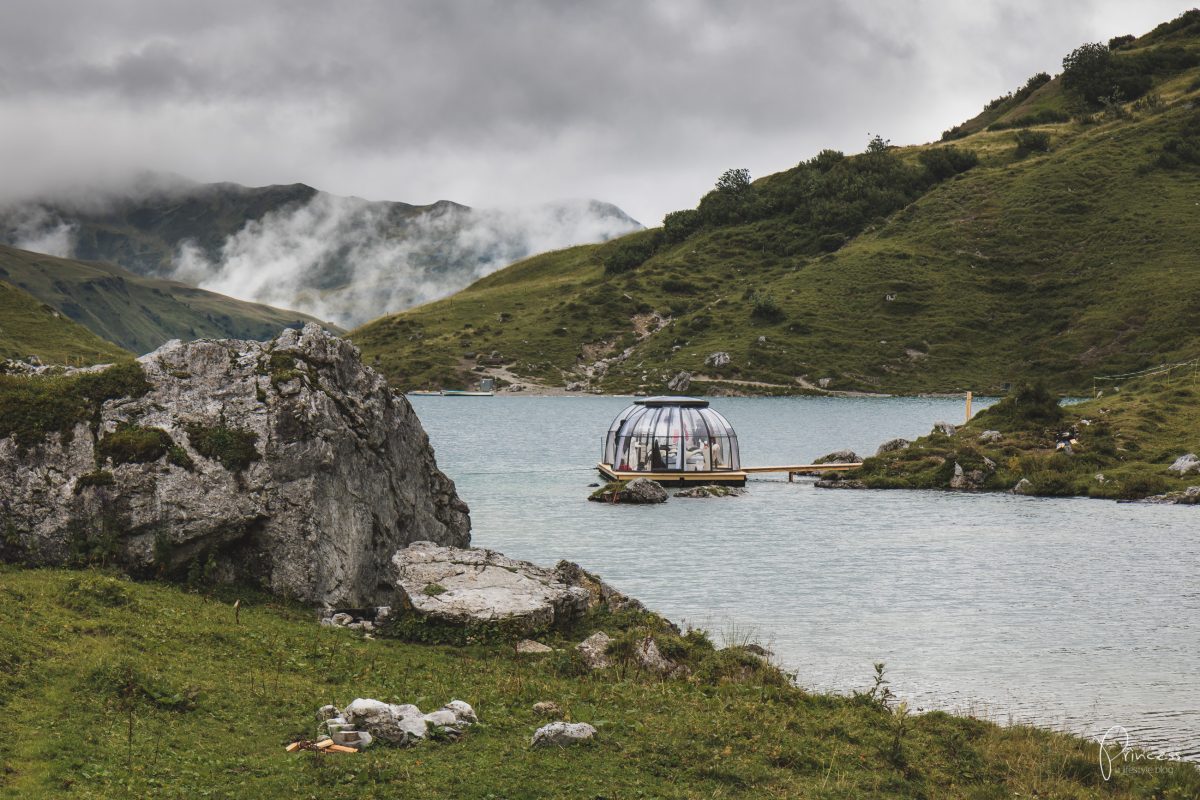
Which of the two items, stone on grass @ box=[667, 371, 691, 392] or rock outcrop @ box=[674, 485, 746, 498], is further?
stone on grass @ box=[667, 371, 691, 392]

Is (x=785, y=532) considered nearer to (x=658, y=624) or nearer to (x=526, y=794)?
(x=658, y=624)

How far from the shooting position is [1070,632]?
1262 inches

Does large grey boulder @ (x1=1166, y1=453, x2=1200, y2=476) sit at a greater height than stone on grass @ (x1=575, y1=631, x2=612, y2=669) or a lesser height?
greater

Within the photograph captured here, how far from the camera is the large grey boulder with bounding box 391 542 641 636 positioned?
23812mm

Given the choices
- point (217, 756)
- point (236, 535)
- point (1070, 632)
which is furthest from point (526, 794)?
point (1070, 632)

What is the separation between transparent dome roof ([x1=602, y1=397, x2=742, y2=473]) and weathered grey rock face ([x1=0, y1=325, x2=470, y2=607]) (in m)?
46.3

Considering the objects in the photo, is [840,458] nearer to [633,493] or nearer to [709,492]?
[709,492]

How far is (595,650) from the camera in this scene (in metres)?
22.6

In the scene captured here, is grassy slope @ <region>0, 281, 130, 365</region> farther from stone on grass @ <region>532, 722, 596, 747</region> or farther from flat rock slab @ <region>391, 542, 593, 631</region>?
stone on grass @ <region>532, 722, 596, 747</region>

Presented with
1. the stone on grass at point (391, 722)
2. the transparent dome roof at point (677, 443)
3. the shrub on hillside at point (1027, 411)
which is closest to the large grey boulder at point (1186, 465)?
the shrub on hillside at point (1027, 411)

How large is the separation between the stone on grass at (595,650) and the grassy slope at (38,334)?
4608 inches

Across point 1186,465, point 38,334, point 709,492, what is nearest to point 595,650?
point 709,492

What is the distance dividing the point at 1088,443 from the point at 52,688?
6787 cm

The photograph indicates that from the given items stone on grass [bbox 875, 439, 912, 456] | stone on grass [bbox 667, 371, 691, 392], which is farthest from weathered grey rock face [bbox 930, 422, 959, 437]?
stone on grass [bbox 667, 371, 691, 392]
